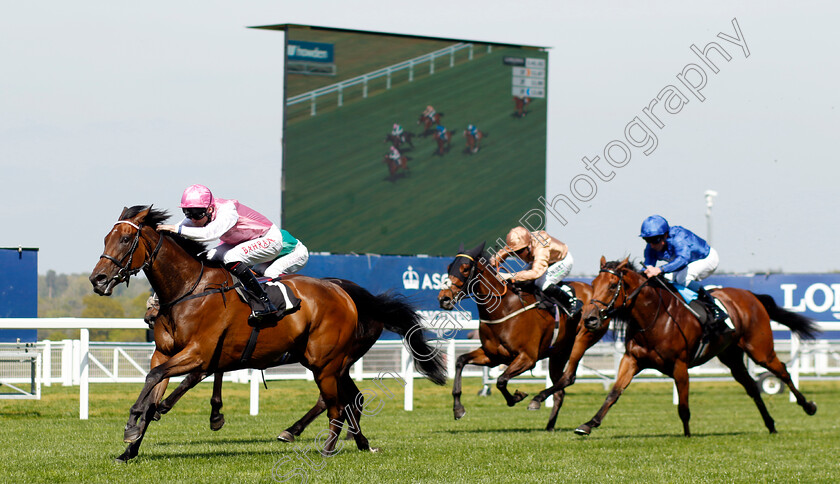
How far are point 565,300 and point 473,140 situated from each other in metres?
10.0

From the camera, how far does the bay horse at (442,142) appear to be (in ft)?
61.1

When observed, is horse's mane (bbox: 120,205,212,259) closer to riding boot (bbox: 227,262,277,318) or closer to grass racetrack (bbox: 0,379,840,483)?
riding boot (bbox: 227,262,277,318)

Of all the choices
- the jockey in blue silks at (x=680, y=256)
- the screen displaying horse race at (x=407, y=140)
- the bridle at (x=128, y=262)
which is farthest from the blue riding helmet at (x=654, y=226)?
the screen displaying horse race at (x=407, y=140)

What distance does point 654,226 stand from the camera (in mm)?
8492

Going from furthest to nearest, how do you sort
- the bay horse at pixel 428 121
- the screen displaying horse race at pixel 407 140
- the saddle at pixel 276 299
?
the bay horse at pixel 428 121, the screen displaying horse race at pixel 407 140, the saddle at pixel 276 299

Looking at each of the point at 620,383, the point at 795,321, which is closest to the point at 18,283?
the point at 620,383

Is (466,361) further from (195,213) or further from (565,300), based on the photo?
(195,213)

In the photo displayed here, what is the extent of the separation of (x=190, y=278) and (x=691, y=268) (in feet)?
15.8

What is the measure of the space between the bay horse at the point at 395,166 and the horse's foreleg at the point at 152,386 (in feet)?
40.4

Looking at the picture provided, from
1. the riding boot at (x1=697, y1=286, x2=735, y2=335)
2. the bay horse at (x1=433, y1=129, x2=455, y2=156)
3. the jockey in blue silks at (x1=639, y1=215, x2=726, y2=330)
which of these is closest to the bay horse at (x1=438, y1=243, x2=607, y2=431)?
the jockey in blue silks at (x1=639, y1=215, x2=726, y2=330)

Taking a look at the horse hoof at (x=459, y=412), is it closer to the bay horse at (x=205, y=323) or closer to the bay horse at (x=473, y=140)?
the bay horse at (x=205, y=323)

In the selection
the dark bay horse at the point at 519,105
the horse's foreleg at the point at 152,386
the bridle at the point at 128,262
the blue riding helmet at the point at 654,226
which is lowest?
the horse's foreleg at the point at 152,386

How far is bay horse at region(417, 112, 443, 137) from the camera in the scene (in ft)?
Answer: 60.7

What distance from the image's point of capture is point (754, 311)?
9.36 metres
